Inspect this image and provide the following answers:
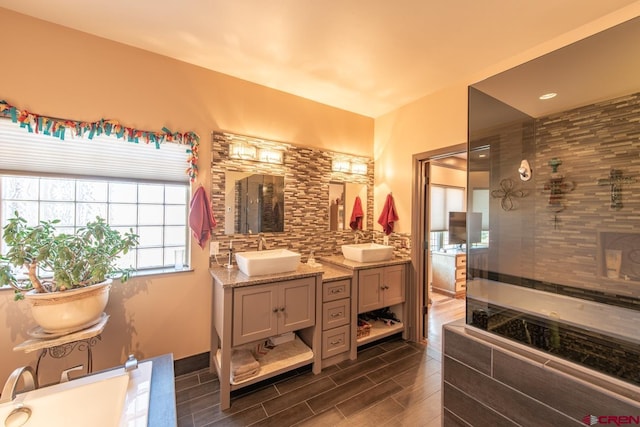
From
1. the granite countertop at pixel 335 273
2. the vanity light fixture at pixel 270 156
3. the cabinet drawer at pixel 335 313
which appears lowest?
the cabinet drawer at pixel 335 313

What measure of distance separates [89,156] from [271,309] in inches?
75.0

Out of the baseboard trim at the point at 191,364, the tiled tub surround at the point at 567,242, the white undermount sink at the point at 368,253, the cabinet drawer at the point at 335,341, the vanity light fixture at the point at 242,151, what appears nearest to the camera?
the tiled tub surround at the point at 567,242

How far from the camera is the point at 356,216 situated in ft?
10.8

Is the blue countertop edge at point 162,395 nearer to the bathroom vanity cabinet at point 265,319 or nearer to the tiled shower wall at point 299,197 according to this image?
the bathroom vanity cabinet at point 265,319

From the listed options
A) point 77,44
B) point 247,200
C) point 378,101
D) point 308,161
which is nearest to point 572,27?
point 378,101

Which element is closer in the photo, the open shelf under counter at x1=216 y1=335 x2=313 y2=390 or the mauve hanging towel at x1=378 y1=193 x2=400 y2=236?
the open shelf under counter at x1=216 y1=335 x2=313 y2=390

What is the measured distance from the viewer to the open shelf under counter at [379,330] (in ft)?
8.54

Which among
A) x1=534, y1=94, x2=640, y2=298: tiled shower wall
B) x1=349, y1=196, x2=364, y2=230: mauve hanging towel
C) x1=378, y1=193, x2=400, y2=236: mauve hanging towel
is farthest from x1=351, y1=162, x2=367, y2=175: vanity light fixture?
x1=534, y1=94, x2=640, y2=298: tiled shower wall

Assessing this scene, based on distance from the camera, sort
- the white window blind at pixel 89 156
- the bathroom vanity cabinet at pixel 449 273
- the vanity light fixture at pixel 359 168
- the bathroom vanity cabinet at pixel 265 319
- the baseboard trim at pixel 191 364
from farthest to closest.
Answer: the bathroom vanity cabinet at pixel 449 273
the vanity light fixture at pixel 359 168
the baseboard trim at pixel 191 364
the bathroom vanity cabinet at pixel 265 319
the white window blind at pixel 89 156

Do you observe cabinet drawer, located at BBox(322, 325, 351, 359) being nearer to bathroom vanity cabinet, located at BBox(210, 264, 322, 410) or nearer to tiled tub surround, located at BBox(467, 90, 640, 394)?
bathroom vanity cabinet, located at BBox(210, 264, 322, 410)

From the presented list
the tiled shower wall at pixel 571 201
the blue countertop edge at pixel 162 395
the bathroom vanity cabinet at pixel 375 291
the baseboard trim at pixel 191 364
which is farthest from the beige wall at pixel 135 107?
the tiled shower wall at pixel 571 201

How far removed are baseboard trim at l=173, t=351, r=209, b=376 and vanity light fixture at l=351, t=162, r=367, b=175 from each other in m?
2.64

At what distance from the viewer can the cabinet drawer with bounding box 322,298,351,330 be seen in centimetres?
232

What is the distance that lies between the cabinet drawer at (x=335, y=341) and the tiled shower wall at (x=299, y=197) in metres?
0.90
